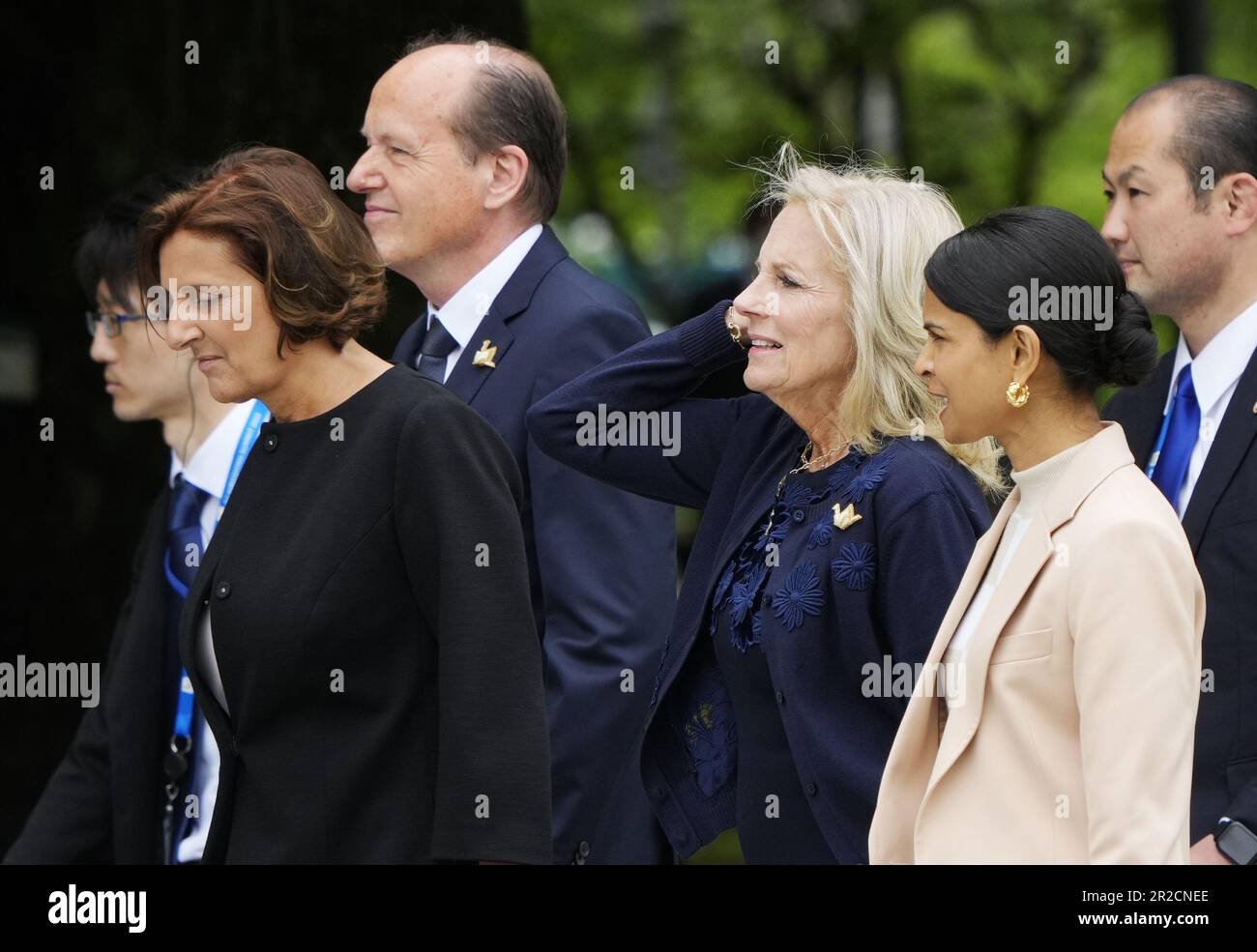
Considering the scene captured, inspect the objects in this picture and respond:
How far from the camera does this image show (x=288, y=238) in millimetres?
3350

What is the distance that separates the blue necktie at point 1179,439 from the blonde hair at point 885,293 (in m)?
0.64

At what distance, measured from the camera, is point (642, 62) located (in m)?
10.2

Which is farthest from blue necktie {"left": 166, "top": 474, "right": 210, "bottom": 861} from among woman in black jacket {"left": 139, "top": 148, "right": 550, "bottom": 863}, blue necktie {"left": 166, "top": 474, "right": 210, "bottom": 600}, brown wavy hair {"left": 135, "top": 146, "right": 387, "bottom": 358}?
brown wavy hair {"left": 135, "top": 146, "right": 387, "bottom": 358}

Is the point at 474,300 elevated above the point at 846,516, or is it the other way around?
the point at 474,300

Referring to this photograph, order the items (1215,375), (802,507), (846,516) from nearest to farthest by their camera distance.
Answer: (846,516), (802,507), (1215,375)

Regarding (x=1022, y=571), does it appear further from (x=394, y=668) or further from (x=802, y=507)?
(x=394, y=668)

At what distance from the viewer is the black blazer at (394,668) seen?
3.12 m

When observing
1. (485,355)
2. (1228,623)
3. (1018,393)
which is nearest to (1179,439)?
(1228,623)

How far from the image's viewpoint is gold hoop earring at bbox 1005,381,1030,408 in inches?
117

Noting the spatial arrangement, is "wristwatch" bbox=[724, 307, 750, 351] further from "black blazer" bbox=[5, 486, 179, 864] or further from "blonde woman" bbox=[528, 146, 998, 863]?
"black blazer" bbox=[5, 486, 179, 864]

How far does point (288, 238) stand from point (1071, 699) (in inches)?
61.3

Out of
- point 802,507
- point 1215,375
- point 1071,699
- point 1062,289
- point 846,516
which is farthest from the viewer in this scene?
point 1215,375

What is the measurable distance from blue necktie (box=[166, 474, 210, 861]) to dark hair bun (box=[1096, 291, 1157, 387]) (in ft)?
7.19
